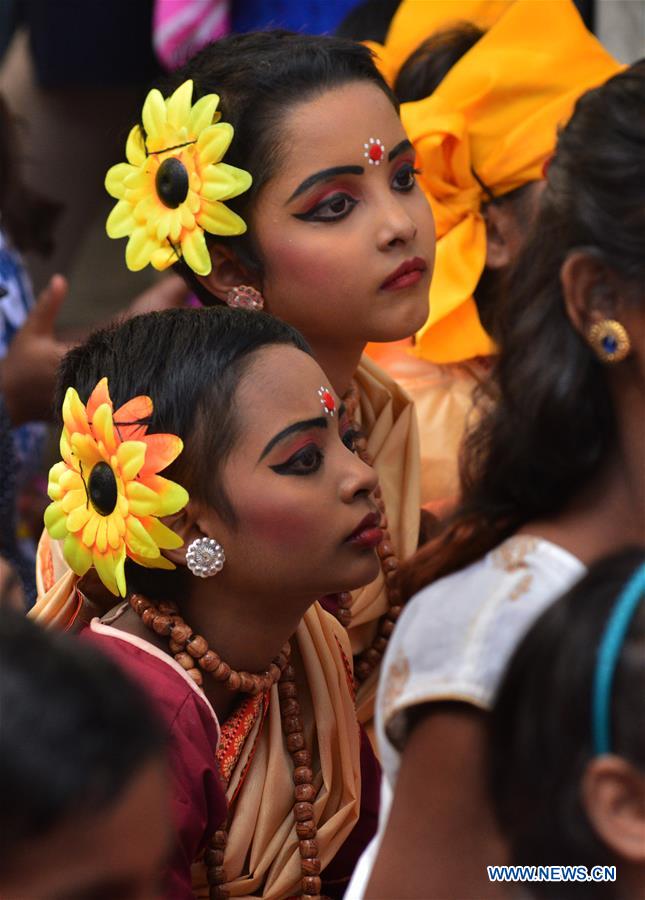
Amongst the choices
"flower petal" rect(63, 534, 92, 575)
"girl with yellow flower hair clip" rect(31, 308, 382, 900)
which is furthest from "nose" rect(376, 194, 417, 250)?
"flower petal" rect(63, 534, 92, 575)

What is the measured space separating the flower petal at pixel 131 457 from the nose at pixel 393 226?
557 mm

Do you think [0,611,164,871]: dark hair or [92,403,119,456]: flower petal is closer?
[0,611,164,871]: dark hair

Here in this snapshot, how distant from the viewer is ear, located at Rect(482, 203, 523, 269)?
9.12 ft

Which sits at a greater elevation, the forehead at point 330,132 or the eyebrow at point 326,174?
the forehead at point 330,132

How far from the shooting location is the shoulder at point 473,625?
1294mm

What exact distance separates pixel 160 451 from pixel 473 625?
61 cm

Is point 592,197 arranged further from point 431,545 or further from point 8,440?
point 8,440

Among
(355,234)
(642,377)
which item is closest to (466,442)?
(642,377)

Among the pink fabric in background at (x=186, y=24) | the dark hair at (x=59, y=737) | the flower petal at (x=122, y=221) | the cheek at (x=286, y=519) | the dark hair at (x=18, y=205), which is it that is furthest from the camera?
the pink fabric in background at (x=186, y=24)

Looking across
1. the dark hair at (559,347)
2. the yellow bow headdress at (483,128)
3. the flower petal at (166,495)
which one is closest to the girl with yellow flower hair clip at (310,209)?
the yellow bow headdress at (483,128)

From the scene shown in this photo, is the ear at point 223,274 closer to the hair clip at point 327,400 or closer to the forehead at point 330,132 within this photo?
the forehead at point 330,132

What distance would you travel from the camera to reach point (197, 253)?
2.24 meters

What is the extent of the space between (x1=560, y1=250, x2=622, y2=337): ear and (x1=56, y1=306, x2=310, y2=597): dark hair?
0.58 meters

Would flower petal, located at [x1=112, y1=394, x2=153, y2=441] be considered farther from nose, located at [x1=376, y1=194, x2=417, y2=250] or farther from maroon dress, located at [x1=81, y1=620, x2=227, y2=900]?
nose, located at [x1=376, y1=194, x2=417, y2=250]
